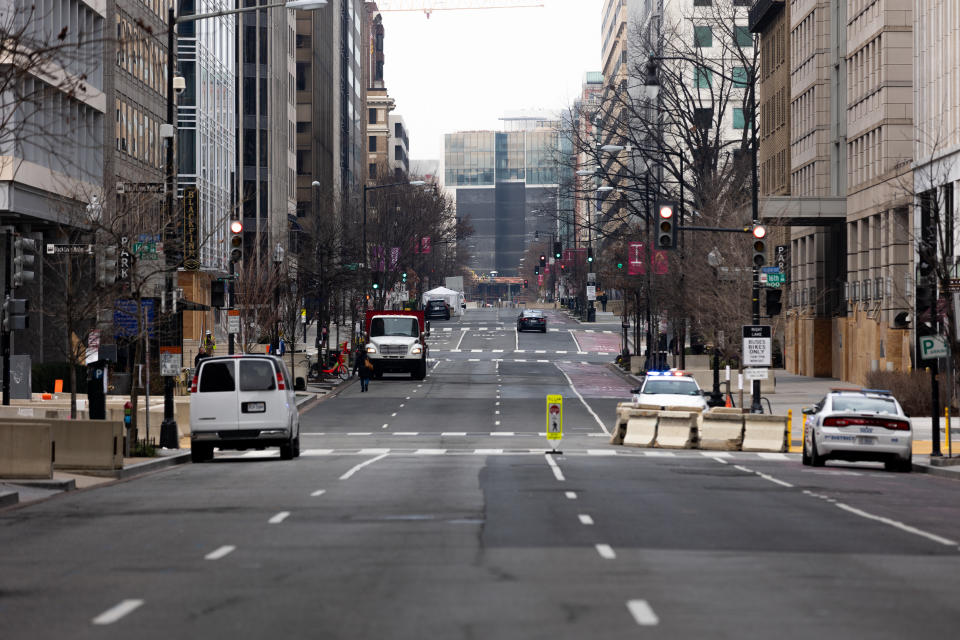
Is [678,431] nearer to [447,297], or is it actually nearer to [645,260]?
[645,260]

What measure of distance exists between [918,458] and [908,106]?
3033cm

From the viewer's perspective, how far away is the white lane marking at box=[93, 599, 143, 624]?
1112 centimetres

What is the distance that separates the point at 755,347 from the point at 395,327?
94.3ft

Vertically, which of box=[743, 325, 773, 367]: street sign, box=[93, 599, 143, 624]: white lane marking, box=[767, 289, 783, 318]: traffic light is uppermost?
box=[767, 289, 783, 318]: traffic light

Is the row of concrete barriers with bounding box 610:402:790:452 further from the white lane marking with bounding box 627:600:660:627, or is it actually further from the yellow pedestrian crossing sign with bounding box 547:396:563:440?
the white lane marking with bounding box 627:600:660:627

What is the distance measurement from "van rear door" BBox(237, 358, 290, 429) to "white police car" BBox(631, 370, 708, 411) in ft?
39.5

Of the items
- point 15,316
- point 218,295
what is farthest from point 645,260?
point 15,316

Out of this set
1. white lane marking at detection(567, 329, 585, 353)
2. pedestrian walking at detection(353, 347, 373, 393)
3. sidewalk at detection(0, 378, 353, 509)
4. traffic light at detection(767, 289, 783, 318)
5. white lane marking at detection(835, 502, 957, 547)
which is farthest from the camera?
white lane marking at detection(567, 329, 585, 353)

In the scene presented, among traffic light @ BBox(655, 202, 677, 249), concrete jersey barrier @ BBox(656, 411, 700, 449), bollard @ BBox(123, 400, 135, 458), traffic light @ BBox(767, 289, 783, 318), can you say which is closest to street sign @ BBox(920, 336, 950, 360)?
concrete jersey barrier @ BBox(656, 411, 700, 449)

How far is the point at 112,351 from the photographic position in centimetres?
3234

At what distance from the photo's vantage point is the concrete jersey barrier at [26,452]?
26.1m

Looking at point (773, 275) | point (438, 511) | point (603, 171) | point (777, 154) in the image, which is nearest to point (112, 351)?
point (438, 511)

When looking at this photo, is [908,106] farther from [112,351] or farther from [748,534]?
[748,534]

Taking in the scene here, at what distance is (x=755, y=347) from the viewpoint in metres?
44.6
